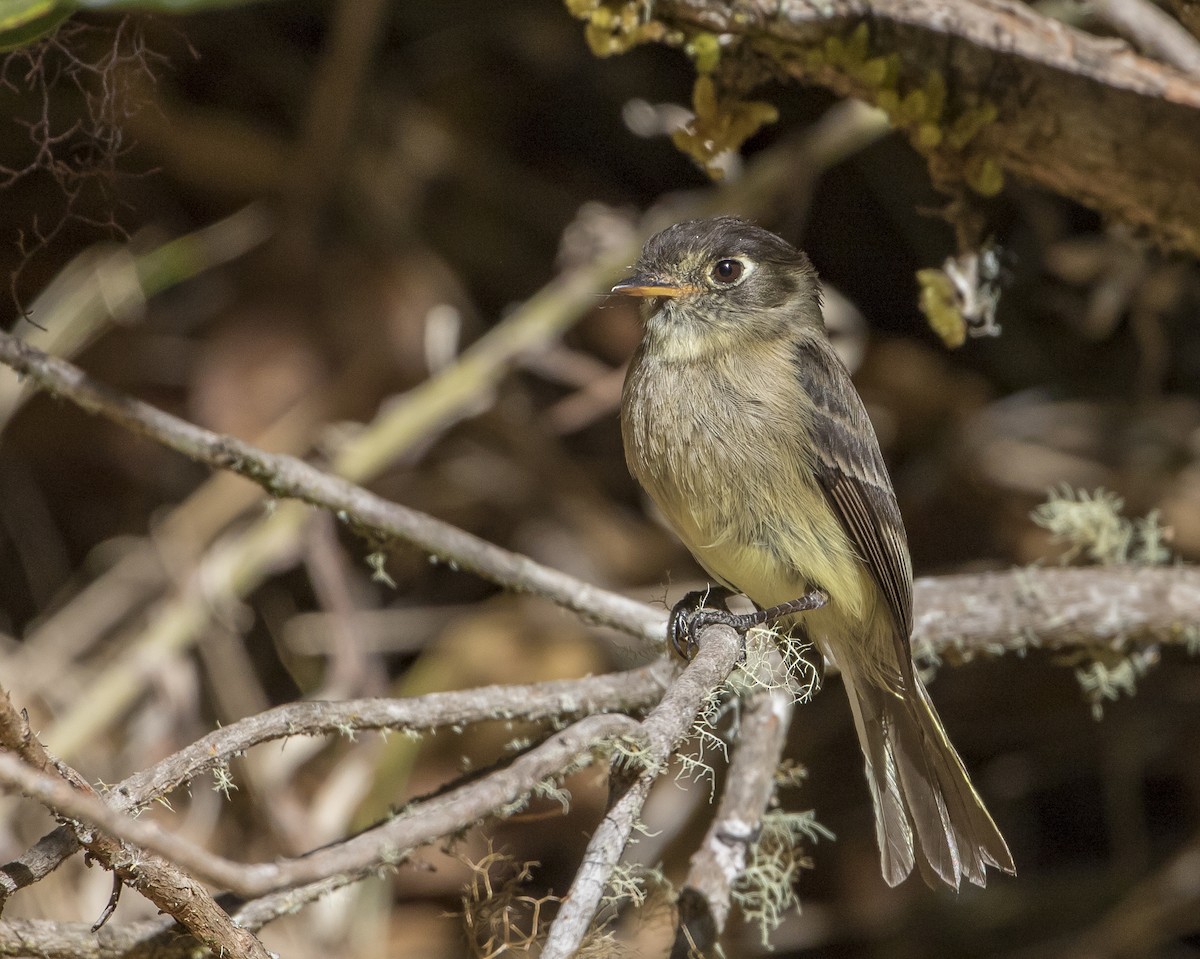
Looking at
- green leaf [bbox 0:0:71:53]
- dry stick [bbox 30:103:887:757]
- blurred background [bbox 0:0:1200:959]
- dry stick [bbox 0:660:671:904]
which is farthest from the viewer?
blurred background [bbox 0:0:1200:959]

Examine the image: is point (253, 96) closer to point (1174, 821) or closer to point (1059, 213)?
point (1059, 213)

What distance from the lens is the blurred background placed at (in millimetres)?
3834

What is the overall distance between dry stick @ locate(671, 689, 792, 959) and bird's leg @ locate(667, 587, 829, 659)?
0.18 metres

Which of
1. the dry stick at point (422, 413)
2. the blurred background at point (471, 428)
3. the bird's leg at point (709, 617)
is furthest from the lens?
the blurred background at point (471, 428)

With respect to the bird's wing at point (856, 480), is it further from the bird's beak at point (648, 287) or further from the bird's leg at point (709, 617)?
the bird's beak at point (648, 287)

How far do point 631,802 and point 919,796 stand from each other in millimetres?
1088

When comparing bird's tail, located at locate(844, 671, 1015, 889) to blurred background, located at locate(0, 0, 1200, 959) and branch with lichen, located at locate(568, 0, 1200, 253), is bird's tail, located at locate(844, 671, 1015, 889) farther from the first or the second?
branch with lichen, located at locate(568, 0, 1200, 253)

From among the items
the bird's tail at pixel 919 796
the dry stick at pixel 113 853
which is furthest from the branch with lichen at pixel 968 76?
the dry stick at pixel 113 853

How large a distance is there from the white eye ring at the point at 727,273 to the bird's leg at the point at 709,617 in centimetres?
69

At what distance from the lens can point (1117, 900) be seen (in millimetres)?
3961

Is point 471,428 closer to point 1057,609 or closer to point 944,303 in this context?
point 944,303

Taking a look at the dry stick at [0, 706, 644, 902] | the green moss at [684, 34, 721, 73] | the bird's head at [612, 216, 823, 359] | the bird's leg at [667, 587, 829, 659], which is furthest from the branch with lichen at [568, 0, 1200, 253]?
the dry stick at [0, 706, 644, 902]

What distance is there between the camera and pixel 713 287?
9.56 ft

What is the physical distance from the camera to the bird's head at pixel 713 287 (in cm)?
286
